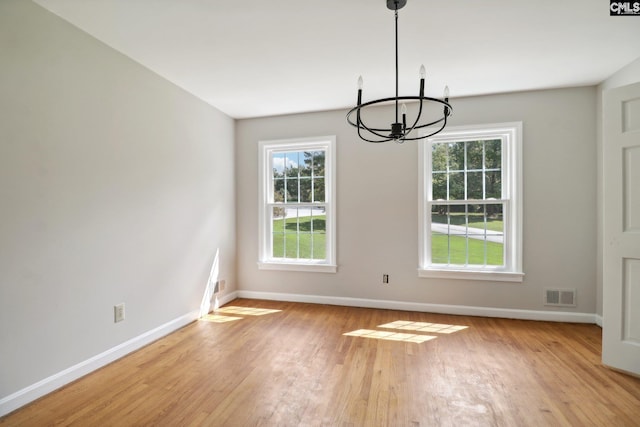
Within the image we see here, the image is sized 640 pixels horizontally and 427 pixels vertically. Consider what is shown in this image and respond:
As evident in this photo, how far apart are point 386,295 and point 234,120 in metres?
3.13

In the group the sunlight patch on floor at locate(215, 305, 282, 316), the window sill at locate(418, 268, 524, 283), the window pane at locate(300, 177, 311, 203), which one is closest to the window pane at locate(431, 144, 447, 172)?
the window sill at locate(418, 268, 524, 283)

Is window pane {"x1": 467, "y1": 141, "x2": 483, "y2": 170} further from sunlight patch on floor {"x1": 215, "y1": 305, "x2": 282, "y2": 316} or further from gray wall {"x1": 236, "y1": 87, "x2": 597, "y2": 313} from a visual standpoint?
sunlight patch on floor {"x1": 215, "y1": 305, "x2": 282, "y2": 316}

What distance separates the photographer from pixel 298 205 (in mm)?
4270

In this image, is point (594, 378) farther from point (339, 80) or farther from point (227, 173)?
point (227, 173)

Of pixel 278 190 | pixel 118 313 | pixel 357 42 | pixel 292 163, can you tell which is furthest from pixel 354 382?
pixel 292 163

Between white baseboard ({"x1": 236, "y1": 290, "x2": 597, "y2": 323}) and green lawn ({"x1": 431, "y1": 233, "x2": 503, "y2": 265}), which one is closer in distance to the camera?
white baseboard ({"x1": 236, "y1": 290, "x2": 597, "y2": 323})

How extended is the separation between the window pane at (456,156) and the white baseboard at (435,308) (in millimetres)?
1650

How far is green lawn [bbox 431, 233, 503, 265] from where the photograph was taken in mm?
3660

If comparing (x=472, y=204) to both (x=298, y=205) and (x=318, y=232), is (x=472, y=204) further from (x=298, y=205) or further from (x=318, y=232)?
(x=298, y=205)

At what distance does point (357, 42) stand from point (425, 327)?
2794 mm

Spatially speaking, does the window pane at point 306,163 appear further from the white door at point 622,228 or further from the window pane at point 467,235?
the white door at point 622,228

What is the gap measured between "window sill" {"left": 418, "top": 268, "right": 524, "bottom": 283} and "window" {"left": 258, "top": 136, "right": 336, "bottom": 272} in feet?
3.89

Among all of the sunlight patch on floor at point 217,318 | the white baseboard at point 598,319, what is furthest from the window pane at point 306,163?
the white baseboard at point 598,319

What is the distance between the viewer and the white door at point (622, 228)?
7.52ft
